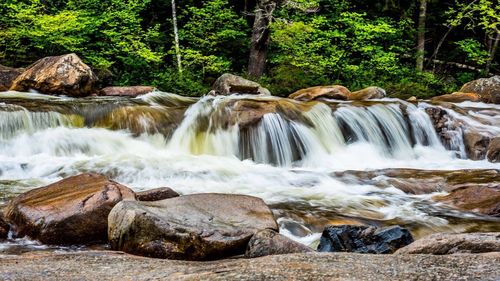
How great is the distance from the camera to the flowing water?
6.67 metres

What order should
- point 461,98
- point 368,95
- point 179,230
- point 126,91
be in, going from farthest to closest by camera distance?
point 461,98
point 368,95
point 126,91
point 179,230

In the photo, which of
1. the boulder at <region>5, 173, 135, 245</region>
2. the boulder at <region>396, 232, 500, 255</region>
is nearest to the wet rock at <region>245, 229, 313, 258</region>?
the boulder at <region>396, 232, 500, 255</region>

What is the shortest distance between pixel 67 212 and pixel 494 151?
9106 millimetres

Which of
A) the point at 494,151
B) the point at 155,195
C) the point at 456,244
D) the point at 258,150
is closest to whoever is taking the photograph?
the point at 456,244

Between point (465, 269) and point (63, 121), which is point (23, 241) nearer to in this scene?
point (465, 269)

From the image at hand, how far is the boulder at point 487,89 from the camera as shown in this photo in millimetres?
15609

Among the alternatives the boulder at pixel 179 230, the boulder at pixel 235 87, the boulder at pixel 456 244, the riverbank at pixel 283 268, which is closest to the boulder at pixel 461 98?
the boulder at pixel 235 87

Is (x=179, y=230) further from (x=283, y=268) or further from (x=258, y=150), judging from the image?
(x=258, y=150)

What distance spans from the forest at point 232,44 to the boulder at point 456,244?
13809 millimetres

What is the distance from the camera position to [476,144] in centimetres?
1102

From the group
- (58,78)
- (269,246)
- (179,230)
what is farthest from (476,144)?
(58,78)

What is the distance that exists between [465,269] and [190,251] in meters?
2.22

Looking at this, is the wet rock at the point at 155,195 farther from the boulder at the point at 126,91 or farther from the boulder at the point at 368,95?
the boulder at the point at 368,95

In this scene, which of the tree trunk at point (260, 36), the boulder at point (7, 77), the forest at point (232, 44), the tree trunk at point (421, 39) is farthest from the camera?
the tree trunk at point (421, 39)
